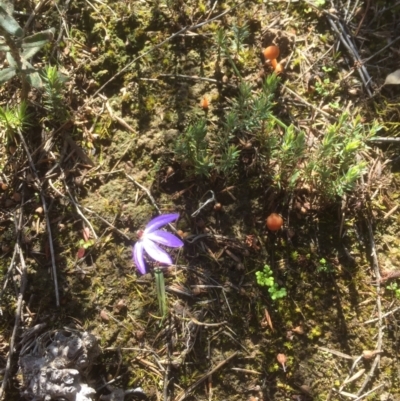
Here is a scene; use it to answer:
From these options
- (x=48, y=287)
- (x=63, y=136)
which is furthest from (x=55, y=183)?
(x=48, y=287)

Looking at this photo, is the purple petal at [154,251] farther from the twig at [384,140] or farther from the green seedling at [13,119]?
the twig at [384,140]

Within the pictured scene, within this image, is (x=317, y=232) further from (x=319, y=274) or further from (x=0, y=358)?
(x=0, y=358)

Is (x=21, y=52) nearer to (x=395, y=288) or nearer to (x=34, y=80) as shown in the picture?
(x=34, y=80)

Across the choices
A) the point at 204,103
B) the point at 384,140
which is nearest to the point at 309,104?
the point at 384,140

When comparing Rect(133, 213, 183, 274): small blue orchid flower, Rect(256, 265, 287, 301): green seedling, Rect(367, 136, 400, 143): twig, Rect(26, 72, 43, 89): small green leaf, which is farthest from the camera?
Rect(367, 136, 400, 143): twig

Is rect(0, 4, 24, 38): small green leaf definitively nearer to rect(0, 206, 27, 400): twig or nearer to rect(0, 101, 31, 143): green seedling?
rect(0, 101, 31, 143): green seedling

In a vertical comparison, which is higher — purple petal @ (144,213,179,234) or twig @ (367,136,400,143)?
purple petal @ (144,213,179,234)

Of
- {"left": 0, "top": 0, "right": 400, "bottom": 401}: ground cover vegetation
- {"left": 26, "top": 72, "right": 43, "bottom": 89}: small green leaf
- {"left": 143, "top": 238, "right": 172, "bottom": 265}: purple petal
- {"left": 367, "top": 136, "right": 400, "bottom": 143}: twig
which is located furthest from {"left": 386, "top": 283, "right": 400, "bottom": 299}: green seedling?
{"left": 26, "top": 72, "right": 43, "bottom": 89}: small green leaf
